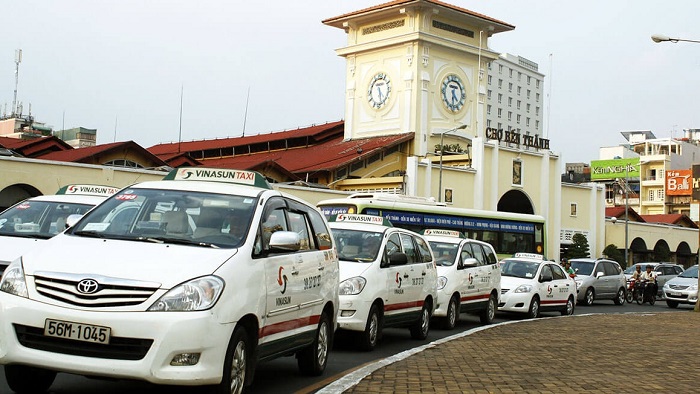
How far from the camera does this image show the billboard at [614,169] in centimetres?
9844

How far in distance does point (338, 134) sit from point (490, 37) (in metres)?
13.7

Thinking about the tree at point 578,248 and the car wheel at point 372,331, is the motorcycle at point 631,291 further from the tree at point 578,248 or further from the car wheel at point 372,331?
the car wheel at point 372,331

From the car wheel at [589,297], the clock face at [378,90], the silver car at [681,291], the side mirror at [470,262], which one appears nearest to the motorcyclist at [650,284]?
the silver car at [681,291]

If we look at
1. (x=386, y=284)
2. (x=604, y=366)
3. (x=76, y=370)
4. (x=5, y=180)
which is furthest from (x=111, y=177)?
(x=76, y=370)

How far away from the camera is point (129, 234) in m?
8.20

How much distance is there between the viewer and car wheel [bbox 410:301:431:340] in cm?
1600

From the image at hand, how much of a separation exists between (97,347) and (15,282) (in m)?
0.90

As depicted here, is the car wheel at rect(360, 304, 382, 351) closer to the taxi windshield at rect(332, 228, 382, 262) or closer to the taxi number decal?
the taxi windshield at rect(332, 228, 382, 262)

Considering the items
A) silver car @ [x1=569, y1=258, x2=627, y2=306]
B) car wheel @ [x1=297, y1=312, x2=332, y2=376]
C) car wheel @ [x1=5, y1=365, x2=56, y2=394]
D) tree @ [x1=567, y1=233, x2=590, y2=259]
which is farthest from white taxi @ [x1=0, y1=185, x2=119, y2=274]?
tree @ [x1=567, y1=233, x2=590, y2=259]

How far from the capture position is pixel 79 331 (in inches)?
278

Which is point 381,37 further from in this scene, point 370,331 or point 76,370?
point 76,370

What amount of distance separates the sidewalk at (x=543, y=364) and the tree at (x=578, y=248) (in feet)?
164

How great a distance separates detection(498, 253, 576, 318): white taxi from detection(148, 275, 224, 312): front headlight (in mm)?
17477

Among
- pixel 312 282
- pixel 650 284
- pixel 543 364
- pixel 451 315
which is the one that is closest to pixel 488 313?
pixel 451 315
